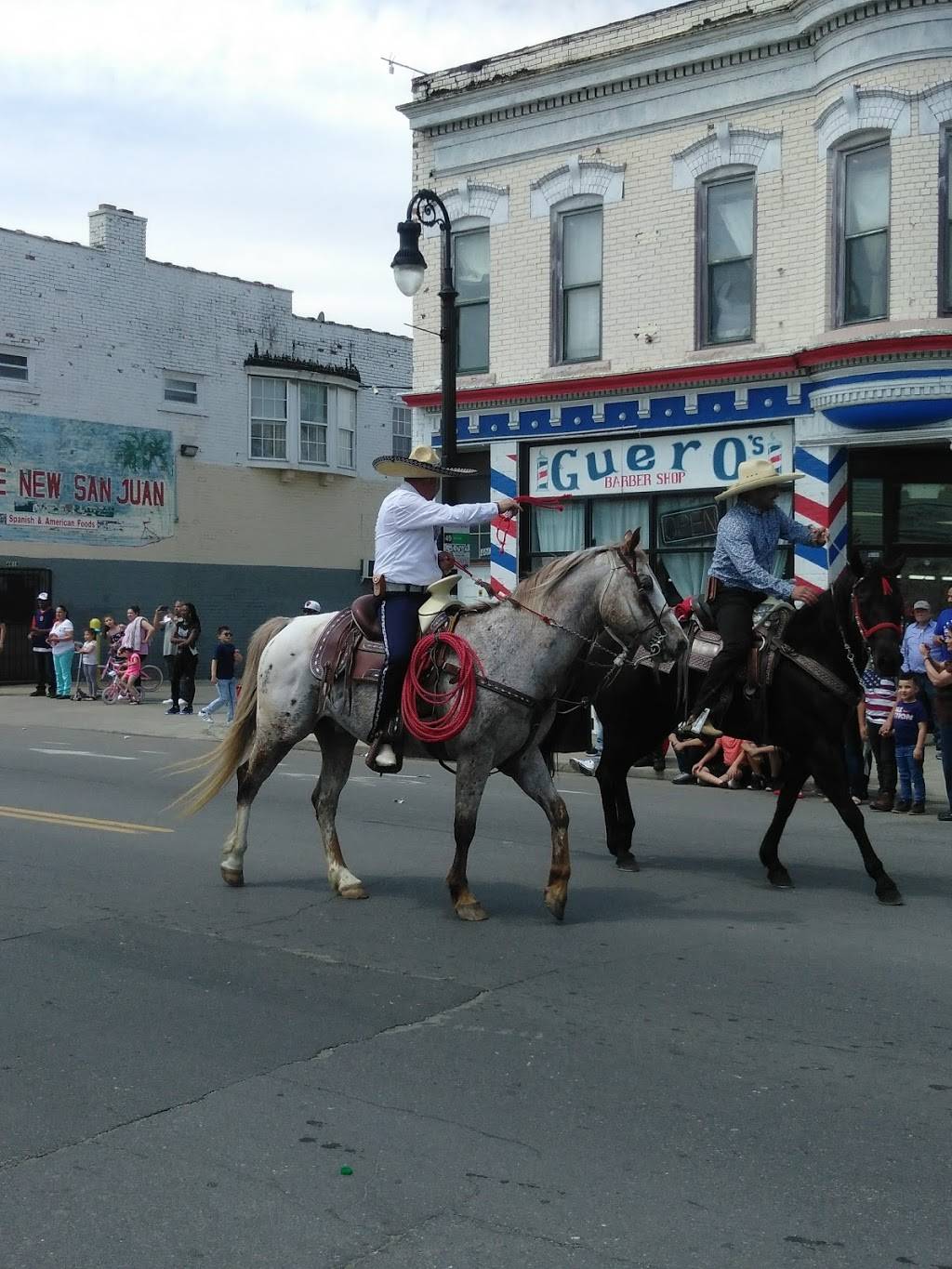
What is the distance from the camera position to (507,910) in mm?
8203

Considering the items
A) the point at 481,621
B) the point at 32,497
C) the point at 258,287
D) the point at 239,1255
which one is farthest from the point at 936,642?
the point at 258,287

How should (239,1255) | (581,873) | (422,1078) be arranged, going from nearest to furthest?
(239,1255), (422,1078), (581,873)

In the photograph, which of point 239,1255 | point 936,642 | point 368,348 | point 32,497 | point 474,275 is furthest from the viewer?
point 368,348

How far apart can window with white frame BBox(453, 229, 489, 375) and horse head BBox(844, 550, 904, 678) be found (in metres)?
13.5

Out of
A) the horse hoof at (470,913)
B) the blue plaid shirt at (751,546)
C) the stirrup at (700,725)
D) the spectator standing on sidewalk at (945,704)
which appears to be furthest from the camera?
the spectator standing on sidewalk at (945,704)

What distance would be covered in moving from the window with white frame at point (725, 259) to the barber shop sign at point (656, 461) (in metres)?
1.40

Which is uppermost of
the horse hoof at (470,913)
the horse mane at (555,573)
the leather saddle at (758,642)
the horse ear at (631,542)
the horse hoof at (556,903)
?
the horse ear at (631,542)

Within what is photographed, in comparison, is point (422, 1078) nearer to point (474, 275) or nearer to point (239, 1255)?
point (239, 1255)

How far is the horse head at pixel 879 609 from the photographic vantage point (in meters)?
8.38

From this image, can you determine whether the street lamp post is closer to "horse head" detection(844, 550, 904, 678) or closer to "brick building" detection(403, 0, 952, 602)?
"brick building" detection(403, 0, 952, 602)

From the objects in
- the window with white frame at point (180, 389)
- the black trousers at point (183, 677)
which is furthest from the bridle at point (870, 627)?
the window with white frame at point (180, 389)

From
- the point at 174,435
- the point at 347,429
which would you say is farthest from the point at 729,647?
the point at 347,429

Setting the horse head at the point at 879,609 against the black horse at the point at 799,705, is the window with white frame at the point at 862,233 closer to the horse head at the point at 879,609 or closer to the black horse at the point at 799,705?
the black horse at the point at 799,705

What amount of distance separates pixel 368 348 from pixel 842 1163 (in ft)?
113
